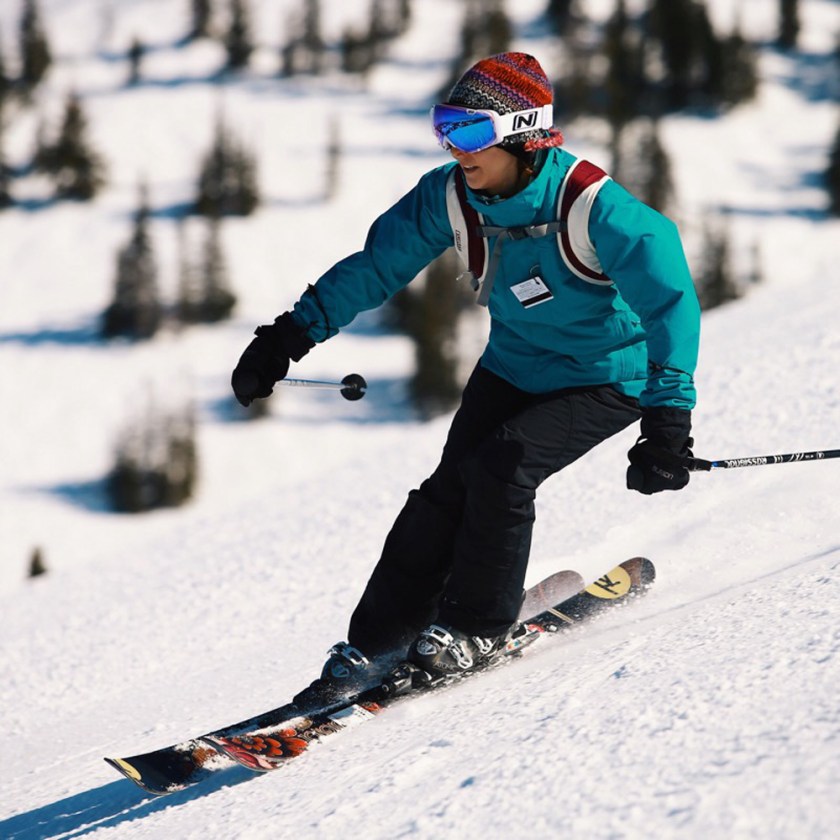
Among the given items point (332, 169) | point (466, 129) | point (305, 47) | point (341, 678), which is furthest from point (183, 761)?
point (305, 47)

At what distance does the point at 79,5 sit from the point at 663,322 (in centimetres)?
11800

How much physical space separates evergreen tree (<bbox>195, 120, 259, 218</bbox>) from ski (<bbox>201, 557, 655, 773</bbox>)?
74326 mm

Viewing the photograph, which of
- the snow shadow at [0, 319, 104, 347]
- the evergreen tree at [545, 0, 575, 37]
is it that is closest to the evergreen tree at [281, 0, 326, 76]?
the evergreen tree at [545, 0, 575, 37]

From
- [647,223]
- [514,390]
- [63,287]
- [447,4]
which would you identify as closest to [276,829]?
[514,390]

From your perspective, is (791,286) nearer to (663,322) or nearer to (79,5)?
(663,322)

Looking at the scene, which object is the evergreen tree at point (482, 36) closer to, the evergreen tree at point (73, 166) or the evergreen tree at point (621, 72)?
the evergreen tree at point (621, 72)

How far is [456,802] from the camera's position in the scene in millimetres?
3121

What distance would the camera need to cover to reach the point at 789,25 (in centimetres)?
9419

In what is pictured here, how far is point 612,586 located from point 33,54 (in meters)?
101

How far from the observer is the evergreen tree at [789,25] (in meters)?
93.8

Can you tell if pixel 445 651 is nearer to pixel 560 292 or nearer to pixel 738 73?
pixel 560 292

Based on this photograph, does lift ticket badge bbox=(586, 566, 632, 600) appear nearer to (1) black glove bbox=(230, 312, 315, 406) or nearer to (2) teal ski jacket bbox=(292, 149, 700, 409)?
(2) teal ski jacket bbox=(292, 149, 700, 409)

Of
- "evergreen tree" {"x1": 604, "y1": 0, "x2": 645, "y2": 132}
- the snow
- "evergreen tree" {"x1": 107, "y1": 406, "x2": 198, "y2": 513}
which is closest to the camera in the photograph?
the snow

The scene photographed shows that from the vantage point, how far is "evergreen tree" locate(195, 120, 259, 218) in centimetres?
7725
